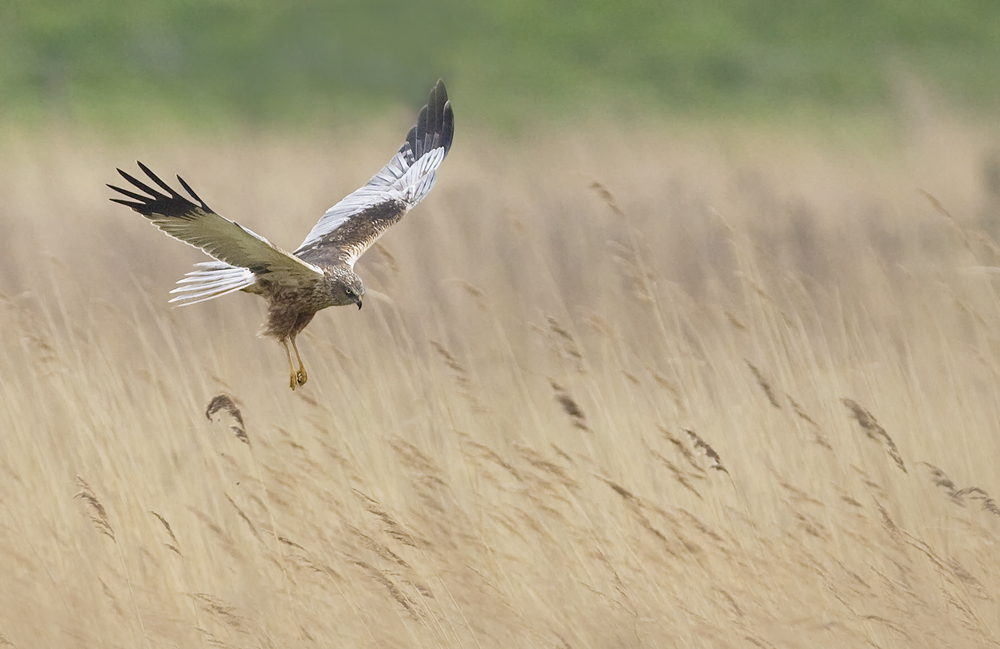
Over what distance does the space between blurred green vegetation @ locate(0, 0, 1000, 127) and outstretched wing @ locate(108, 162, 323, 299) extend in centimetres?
1268

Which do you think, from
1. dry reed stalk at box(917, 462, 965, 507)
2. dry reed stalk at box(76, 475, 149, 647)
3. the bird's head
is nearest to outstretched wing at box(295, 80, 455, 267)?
the bird's head

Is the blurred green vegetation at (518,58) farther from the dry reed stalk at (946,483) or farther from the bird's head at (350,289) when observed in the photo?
the dry reed stalk at (946,483)

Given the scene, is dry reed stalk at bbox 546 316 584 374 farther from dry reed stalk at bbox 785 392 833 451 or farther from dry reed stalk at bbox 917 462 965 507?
dry reed stalk at bbox 917 462 965 507

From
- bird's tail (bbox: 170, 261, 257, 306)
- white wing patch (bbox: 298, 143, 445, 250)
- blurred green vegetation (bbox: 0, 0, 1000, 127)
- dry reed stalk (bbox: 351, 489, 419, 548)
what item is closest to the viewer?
dry reed stalk (bbox: 351, 489, 419, 548)

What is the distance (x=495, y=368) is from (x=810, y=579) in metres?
2.04

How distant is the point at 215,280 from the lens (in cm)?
377

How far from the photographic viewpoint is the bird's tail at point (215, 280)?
11.8 ft

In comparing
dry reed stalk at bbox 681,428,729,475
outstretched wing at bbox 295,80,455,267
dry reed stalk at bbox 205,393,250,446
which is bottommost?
dry reed stalk at bbox 681,428,729,475

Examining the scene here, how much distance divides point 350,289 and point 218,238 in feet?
1.70

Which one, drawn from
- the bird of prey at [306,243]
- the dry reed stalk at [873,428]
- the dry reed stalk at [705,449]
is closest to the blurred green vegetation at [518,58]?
the bird of prey at [306,243]

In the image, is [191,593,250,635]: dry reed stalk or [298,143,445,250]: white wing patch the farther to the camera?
[298,143,445,250]: white wing patch

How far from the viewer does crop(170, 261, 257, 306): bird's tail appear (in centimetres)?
361

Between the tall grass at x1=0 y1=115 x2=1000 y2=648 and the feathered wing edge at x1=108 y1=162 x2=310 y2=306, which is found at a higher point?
the feathered wing edge at x1=108 y1=162 x2=310 y2=306

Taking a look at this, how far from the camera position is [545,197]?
324 inches
